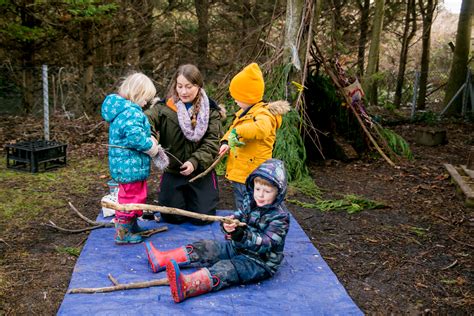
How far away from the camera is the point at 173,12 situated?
41.8 ft

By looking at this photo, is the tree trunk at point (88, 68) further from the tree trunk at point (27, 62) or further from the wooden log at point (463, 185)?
the wooden log at point (463, 185)

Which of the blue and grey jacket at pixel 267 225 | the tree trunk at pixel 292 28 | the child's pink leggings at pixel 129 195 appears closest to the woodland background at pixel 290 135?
the tree trunk at pixel 292 28

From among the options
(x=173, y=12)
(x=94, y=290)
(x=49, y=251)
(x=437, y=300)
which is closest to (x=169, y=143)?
(x=49, y=251)

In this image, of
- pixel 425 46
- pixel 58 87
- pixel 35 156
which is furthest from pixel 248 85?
pixel 425 46

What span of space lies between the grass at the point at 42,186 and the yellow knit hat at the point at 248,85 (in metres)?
2.30

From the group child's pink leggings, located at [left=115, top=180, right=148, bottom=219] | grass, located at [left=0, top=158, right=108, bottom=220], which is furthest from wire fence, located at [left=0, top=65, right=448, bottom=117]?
child's pink leggings, located at [left=115, top=180, right=148, bottom=219]

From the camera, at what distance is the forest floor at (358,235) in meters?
3.26

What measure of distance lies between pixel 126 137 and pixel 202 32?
9.80 m

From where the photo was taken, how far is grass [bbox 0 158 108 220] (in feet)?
15.7

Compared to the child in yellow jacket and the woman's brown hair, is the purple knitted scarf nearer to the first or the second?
the woman's brown hair

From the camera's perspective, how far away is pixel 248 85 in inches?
156

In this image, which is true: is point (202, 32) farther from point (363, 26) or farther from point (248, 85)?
point (248, 85)

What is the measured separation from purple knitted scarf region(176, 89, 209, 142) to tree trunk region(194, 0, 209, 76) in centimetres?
846

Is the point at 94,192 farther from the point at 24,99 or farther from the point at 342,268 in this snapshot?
the point at 24,99
